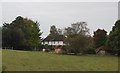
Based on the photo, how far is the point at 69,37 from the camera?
71.8 m

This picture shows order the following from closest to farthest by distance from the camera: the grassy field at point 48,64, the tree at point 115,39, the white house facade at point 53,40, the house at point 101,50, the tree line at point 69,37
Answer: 1. the grassy field at point 48,64
2. the tree at point 115,39
3. the tree line at point 69,37
4. the house at point 101,50
5. the white house facade at point 53,40

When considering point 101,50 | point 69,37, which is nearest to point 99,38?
point 101,50

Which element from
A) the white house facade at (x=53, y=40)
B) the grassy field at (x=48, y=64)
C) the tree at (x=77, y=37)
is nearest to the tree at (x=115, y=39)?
the tree at (x=77, y=37)

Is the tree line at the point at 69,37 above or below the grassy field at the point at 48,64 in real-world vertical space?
above

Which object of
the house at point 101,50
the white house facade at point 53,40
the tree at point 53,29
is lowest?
the house at point 101,50

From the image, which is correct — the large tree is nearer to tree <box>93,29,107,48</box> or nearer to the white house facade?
tree <box>93,29,107,48</box>

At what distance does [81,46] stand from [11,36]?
17.1 m

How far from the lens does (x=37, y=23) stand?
85312 millimetres

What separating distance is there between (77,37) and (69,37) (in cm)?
271

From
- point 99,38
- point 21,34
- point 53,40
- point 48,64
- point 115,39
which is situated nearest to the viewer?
point 48,64

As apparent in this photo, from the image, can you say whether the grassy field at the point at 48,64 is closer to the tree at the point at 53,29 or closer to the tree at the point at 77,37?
the tree at the point at 77,37

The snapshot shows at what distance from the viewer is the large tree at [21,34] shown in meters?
68.1

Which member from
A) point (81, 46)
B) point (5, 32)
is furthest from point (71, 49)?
point (5, 32)

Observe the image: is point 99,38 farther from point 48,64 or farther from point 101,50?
point 48,64
